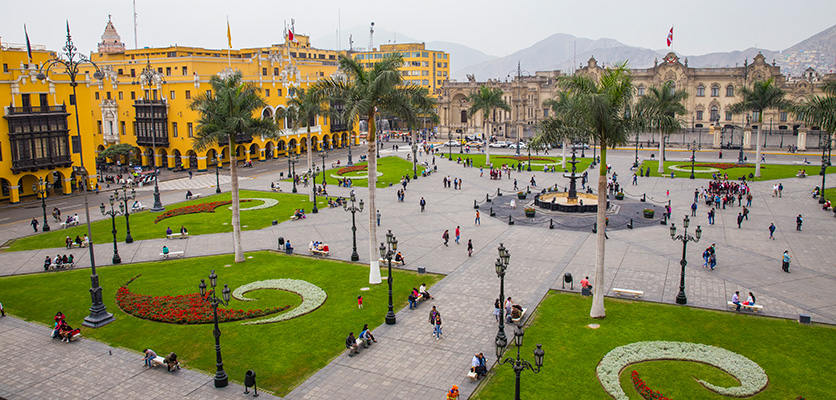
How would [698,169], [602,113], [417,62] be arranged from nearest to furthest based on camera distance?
[602,113] → [698,169] → [417,62]

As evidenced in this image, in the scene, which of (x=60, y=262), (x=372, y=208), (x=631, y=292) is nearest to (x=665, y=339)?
(x=631, y=292)

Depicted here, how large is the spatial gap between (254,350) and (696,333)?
17660mm

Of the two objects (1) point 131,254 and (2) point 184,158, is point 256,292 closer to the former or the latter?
(1) point 131,254

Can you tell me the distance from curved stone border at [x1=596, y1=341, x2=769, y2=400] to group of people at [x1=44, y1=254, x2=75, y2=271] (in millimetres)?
30443

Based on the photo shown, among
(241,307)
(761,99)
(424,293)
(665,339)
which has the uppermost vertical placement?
(761,99)

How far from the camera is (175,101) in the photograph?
72.5 m

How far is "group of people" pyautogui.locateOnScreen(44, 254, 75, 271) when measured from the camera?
107ft

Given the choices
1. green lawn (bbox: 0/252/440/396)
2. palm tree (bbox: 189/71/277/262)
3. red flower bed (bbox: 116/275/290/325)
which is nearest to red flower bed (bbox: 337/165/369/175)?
green lawn (bbox: 0/252/440/396)

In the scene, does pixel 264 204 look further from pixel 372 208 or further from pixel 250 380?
pixel 250 380

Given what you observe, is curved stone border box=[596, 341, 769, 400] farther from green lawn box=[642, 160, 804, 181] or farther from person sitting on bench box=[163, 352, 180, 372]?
green lawn box=[642, 160, 804, 181]

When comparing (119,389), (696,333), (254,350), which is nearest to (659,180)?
(696,333)

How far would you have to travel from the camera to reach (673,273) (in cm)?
2983

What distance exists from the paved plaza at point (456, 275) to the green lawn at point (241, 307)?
73 centimetres

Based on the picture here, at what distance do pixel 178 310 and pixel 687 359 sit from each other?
2136cm
